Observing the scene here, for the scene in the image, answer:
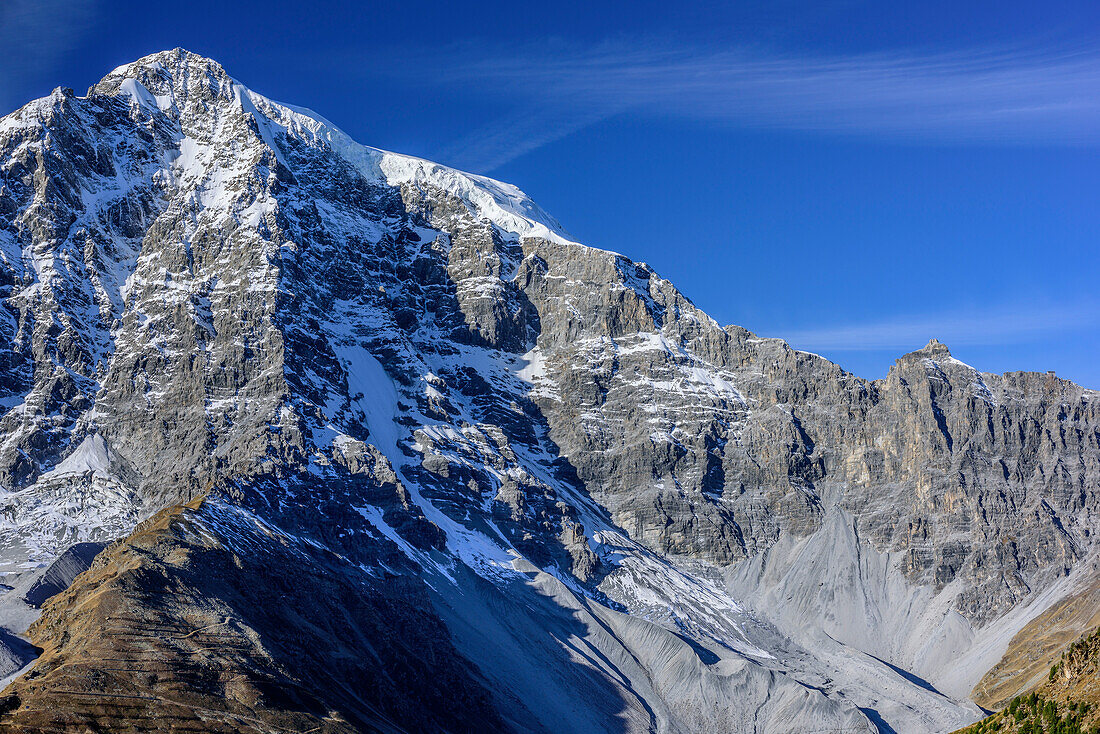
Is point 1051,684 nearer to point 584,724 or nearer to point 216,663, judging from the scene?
point 216,663

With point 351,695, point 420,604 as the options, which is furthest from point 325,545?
point 351,695

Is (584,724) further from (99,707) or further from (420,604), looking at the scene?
(99,707)

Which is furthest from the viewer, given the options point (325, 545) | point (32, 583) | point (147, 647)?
point (325, 545)

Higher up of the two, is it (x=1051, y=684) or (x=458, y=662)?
(x=1051, y=684)

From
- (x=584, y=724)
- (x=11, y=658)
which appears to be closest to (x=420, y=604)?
(x=584, y=724)

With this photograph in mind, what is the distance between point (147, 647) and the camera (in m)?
118

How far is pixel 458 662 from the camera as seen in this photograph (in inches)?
6988

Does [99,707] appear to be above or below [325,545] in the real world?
below

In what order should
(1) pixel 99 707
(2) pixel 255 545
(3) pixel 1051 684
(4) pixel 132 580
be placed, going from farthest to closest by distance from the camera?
1. (2) pixel 255 545
2. (4) pixel 132 580
3. (1) pixel 99 707
4. (3) pixel 1051 684

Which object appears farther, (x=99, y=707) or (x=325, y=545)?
(x=325, y=545)

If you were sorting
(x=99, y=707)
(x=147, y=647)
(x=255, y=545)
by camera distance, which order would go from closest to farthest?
(x=99, y=707)
(x=147, y=647)
(x=255, y=545)

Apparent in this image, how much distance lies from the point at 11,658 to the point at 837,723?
13179 centimetres

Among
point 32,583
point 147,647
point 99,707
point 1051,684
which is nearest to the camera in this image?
point 1051,684

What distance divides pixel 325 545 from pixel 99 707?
299 feet
